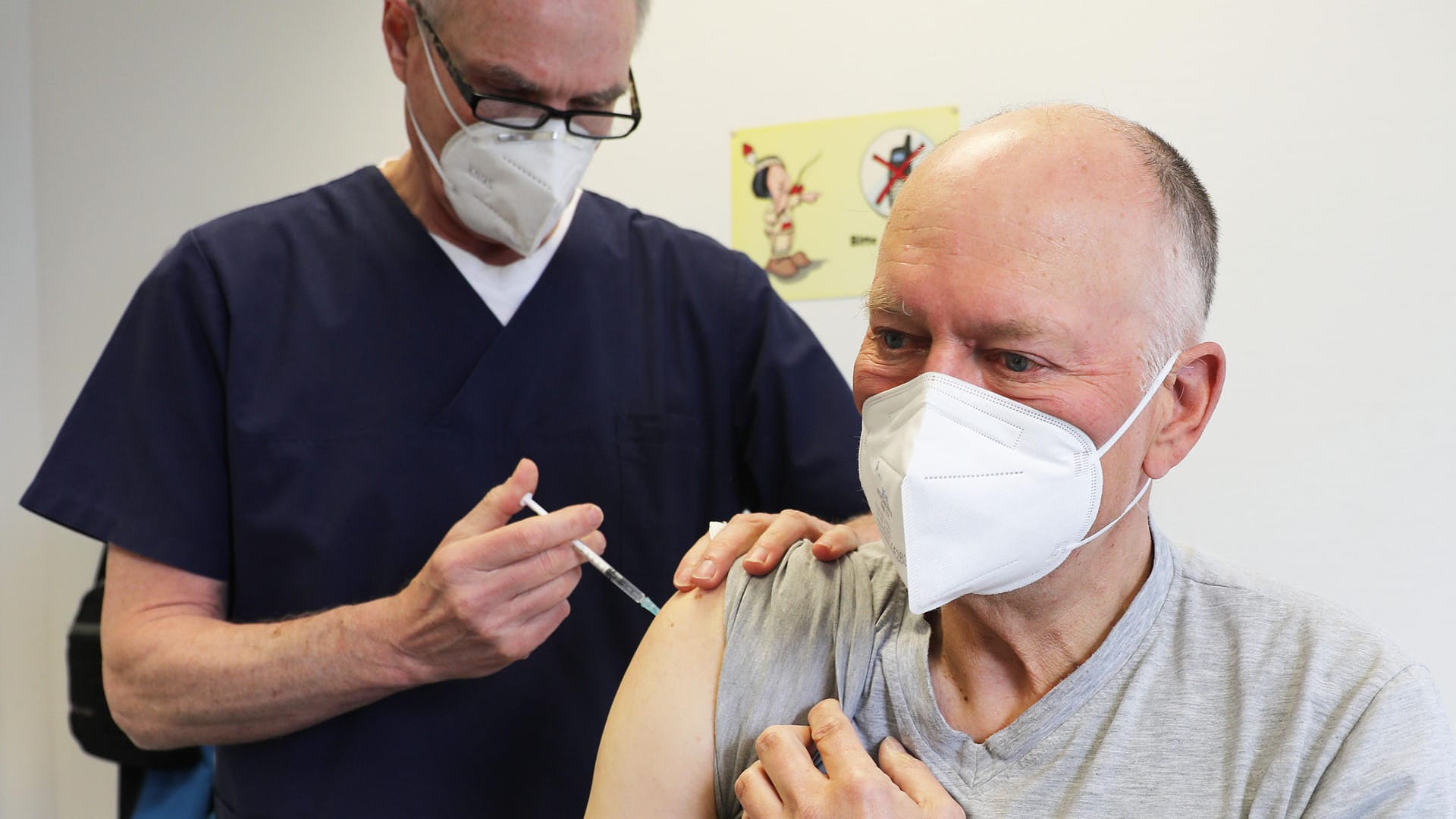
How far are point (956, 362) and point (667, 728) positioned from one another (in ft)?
1.44

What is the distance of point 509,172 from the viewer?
1.41 m

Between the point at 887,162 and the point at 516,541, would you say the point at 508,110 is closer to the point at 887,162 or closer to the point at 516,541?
the point at 516,541

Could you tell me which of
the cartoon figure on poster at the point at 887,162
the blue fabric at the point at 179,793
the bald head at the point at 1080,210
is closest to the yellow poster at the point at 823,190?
the cartoon figure on poster at the point at 887,162

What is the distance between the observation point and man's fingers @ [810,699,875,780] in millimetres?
897

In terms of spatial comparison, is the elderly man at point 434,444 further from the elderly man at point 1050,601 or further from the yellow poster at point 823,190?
the yellow poster at point 823,190

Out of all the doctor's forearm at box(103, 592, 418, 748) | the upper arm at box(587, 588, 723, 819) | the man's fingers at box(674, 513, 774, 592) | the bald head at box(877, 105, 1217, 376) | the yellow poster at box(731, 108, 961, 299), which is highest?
the bald head at box(877, 105, 1217, 376)

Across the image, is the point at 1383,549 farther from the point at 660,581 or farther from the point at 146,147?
the point at 146,147

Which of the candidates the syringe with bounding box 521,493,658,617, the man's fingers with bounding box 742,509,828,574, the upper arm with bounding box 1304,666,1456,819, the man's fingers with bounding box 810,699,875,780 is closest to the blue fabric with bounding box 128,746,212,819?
the syringe with bounding box 521,493,658,617

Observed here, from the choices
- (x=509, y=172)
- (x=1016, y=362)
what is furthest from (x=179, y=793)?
(x=1016, y=362)

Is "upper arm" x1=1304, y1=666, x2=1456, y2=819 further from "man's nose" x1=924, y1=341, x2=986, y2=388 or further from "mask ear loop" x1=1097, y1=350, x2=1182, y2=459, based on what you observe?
"man's nose" x1=924, y1=341, x2=986, y2=388

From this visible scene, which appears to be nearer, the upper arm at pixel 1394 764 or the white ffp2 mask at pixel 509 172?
the upper arm at pixel 1394 764

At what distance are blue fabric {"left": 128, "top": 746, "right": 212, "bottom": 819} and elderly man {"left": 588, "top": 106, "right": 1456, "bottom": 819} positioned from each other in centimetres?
157

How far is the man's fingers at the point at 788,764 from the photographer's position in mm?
897

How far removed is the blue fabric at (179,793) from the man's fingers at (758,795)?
5.68 ft
